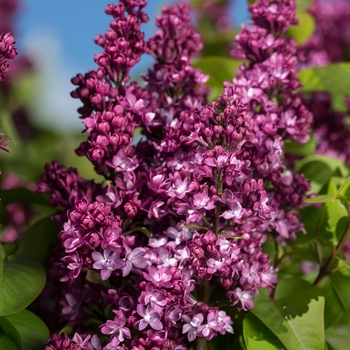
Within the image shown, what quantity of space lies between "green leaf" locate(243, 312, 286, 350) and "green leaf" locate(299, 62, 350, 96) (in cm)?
50

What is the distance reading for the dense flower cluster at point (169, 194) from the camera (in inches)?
24.8

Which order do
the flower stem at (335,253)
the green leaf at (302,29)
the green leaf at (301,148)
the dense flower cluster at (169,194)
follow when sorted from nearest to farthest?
1. the dense flower cluster at (169,194)
2. the flower stem at (335,253)
3. the green leaf at (301,148)
4. the green leaf at (302,29)

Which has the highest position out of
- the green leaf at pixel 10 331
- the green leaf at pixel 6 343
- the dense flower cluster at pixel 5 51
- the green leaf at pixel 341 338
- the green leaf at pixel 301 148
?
the dense flower cluster at pixel 5 51

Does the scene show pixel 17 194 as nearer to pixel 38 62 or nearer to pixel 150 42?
pixel 150 42

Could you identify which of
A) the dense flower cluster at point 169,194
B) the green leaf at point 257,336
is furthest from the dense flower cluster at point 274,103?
the green leaf at point 257,336

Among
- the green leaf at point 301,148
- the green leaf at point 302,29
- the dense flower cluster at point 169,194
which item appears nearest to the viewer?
the dense flower cluster at point 169,194

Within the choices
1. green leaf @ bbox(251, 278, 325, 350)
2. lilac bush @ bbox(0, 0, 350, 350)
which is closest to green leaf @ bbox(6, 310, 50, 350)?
lilac bush @ bbox(0, 0, 350, 350)

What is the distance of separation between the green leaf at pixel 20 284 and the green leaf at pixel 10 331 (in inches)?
1.3

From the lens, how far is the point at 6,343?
67cm

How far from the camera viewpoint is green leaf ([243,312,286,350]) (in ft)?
2.25

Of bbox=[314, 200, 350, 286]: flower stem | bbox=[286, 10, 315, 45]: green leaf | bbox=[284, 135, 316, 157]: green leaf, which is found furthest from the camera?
bbox=[286, 10, 315, 45]: green leaf

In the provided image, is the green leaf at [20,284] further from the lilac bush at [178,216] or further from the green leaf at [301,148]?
the green leaf at [301,148]

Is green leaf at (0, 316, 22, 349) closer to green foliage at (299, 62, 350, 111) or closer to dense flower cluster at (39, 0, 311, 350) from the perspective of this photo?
dense flower cluster at (39, 0, 311, 350)

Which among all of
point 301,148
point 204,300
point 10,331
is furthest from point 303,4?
point 10,331
